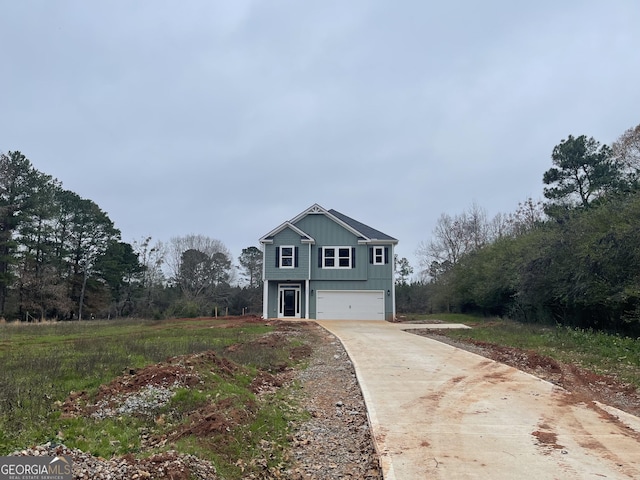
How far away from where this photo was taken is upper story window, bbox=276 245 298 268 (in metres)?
29.0

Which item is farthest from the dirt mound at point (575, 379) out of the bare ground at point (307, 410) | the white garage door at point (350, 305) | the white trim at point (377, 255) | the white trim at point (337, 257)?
the white trim at point (337, 257)

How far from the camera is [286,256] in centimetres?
2903

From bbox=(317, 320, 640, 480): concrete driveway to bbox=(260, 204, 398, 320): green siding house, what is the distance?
61.0 feet

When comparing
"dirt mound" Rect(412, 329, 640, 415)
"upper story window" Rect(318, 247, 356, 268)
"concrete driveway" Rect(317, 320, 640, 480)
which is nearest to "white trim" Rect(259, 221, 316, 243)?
"upper story window" Rect(318, 247, 356, 268)

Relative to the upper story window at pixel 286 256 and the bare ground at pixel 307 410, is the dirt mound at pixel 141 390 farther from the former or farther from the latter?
the upper story window at pixel 286 256

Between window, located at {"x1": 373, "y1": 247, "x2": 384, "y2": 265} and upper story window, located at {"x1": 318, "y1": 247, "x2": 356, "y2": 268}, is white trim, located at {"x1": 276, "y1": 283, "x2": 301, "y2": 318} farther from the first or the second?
window, located at {"x1": 373, "y1": 247, "x2": 384, "y2": 265}

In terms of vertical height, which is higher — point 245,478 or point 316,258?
point 316,258

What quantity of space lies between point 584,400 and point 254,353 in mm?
7552

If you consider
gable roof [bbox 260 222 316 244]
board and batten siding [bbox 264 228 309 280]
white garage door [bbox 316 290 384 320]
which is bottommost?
white garage door [bbox 316 290 384 320]

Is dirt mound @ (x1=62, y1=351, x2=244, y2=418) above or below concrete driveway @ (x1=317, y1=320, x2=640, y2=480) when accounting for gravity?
above

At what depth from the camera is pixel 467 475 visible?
465 centimetres

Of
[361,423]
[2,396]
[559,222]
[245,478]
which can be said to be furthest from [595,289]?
[2,396]

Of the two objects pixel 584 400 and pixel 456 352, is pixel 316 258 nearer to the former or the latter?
pixel 456 352

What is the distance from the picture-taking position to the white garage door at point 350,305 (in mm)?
29047
